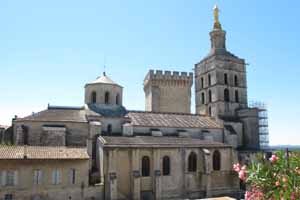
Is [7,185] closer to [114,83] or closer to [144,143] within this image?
[144,143]

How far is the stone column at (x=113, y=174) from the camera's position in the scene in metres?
25.7

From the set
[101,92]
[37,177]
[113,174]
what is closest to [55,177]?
[37,177]

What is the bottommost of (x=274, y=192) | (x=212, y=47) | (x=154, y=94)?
(x=274, y=192)

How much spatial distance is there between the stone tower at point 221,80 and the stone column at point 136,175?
60.9 feet

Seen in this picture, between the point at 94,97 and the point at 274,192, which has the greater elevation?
the point at 94,97

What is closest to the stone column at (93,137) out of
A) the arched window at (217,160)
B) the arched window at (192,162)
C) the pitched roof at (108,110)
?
the pitched roof at (108,110)

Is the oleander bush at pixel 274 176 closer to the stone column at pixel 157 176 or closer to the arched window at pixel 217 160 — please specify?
the stone column at pixel 157 176

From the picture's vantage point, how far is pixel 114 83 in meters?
37.3

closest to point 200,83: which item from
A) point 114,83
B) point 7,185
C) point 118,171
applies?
point 114,83

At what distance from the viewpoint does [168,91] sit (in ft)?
158

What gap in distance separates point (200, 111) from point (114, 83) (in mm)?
17323

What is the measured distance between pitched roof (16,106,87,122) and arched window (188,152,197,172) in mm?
13072

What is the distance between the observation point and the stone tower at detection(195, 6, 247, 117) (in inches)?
1715

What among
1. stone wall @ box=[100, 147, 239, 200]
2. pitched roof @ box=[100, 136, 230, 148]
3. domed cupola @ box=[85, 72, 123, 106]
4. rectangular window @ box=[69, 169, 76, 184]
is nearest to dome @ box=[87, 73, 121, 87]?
domed cupola @ box=[85, 72, 123, 106]
